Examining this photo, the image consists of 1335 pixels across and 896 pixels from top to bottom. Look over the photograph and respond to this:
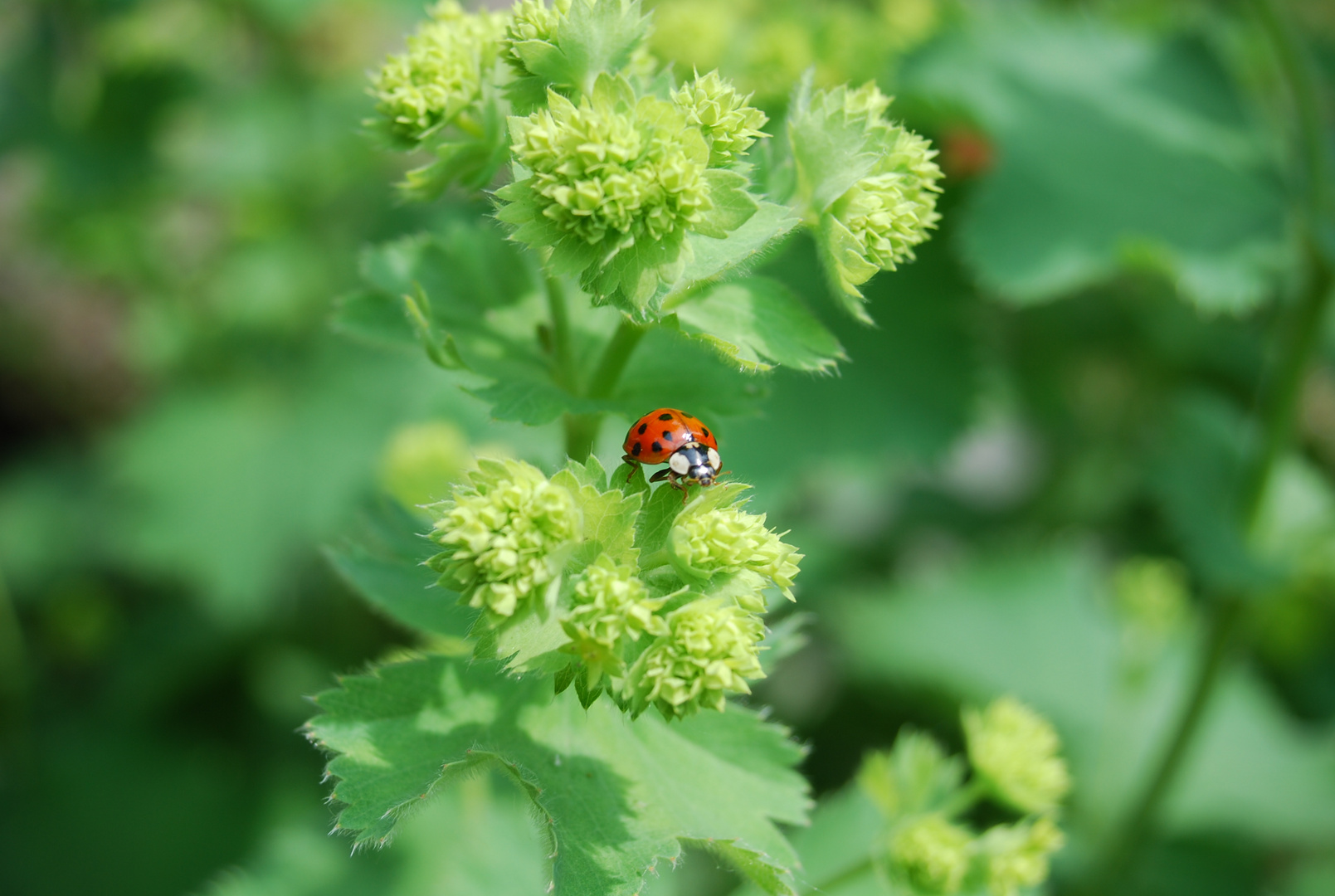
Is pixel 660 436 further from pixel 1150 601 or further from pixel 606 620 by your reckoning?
pixel 1150 601

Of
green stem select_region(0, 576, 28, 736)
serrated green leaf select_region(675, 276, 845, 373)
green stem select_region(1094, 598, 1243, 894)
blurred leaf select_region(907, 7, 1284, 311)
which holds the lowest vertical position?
green stem select_region(0, 576, 28, 736)

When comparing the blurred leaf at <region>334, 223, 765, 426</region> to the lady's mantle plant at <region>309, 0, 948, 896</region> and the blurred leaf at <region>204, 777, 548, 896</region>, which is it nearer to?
the lady's mantle plant at <region>309, 0, 948, 896</region>

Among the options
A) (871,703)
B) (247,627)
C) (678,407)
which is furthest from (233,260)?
(678,407)

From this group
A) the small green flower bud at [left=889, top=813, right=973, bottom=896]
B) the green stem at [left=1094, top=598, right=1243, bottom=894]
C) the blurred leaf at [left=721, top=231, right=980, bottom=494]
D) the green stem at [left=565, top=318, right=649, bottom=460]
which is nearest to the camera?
the green stem at [left=565, top=318, right=649, bottom=460]

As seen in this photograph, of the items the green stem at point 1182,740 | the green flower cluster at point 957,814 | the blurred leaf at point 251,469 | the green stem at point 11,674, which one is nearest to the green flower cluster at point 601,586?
the green flower cluster at point 957,814

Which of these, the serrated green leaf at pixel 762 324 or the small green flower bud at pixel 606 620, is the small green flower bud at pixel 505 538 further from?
the serrated green leaf at pixel 762 324

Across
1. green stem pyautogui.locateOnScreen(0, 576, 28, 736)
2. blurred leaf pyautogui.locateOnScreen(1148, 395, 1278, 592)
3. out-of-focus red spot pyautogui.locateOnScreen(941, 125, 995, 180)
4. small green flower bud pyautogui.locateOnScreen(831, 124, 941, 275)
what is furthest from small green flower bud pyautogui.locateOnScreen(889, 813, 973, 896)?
green stem pyautogui.locateOnScreen(0, 576, 28, 736)
